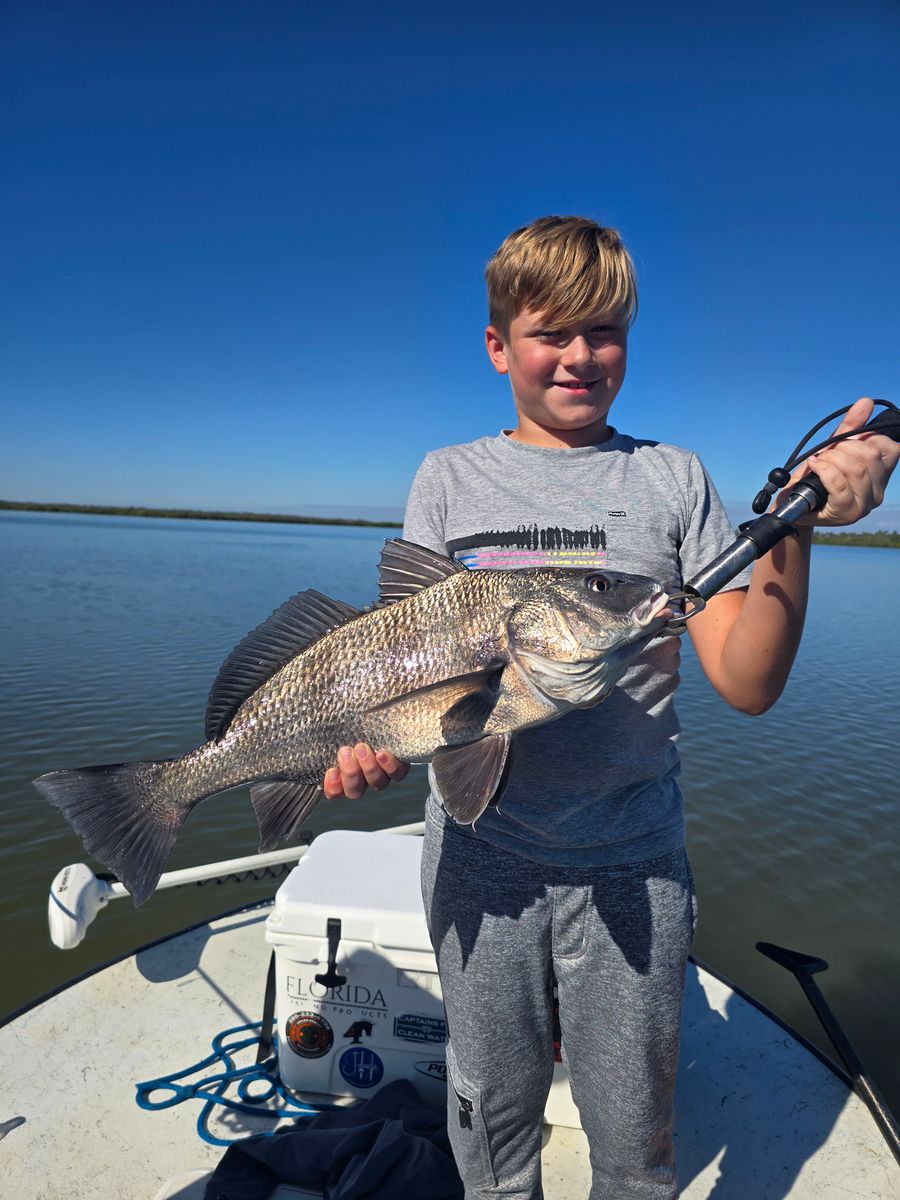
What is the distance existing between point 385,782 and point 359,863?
1.66 meters

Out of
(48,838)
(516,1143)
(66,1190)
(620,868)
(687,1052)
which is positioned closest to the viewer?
(620,868)

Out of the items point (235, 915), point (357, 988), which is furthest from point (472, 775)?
point (235, 915)

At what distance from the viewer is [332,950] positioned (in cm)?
333

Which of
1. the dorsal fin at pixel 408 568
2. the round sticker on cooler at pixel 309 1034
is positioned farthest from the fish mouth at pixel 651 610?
the round sticker on cooler at pixel 309 1034

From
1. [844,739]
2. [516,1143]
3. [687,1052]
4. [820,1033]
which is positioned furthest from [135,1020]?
[844,739]

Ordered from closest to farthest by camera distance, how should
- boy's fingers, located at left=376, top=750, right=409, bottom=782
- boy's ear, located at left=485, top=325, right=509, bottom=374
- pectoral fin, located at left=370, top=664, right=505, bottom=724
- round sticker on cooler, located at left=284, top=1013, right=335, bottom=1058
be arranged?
pectoral fin, located at left=370, top=664, right=505, bottom=724 < boy's fingers, located at left=376, top=750, right=409, bottom=782 < boy's ear, located at left=485, top=325, right=509, bottom=374 < round sticker on cooler, located at left=284, top=1013, right=335, bottom=1058

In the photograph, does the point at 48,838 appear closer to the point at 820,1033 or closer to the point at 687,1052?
the point at 687,1052

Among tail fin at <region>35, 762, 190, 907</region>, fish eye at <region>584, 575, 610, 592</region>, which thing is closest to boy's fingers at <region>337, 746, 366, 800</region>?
tail fin at <region>35, 762, 190, 907</region>

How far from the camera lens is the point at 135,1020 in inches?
163

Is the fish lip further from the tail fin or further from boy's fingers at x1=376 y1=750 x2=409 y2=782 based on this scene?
the tail fin

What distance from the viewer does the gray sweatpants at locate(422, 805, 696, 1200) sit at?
2.18m

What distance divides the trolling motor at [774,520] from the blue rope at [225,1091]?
342cm

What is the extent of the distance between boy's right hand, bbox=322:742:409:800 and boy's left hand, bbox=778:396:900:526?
152 centimetres

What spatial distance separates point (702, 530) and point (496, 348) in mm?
1077
